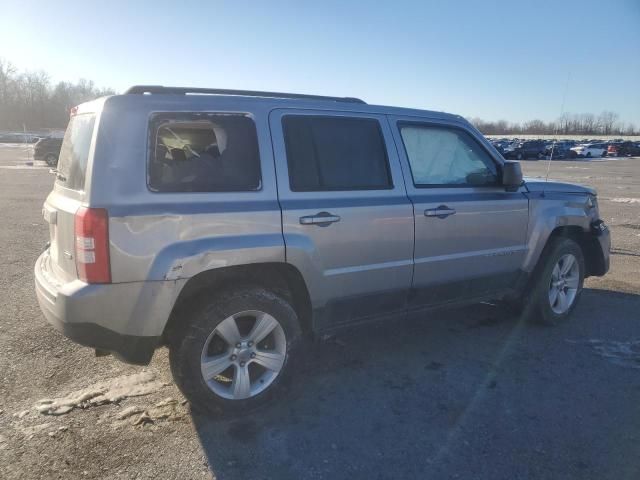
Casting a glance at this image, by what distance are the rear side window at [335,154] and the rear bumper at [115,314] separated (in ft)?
3.75

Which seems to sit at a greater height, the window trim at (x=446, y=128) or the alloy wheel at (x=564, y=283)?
the window trim at (x=446, y=128)

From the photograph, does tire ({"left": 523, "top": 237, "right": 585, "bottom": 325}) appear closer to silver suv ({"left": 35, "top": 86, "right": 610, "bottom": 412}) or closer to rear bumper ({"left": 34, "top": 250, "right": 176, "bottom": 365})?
silver suv ({"left": 35, "top": 86, "right": 610, "bottom": 412})

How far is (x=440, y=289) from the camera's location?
4.06 m

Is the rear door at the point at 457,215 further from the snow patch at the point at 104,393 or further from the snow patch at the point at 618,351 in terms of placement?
the snow patch at the point at 104,393

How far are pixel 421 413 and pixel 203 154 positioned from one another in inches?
87.5

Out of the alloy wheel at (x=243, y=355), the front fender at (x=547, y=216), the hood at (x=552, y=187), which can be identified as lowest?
the alloy wheel at (x=243, y=355)

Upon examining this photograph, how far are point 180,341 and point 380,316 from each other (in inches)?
60.8

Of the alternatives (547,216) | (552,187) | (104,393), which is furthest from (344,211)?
(552,187)

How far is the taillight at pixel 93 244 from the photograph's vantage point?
2.67m

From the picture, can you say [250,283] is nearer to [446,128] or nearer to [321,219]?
[321,219]

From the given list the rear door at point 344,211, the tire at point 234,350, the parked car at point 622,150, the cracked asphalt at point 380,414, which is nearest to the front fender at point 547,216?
the cracked asphalt at point 380,414

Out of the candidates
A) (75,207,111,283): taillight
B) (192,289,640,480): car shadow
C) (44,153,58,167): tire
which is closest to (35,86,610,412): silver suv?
(75,207,111,283): taillight

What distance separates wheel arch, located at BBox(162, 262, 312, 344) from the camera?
9.93ft

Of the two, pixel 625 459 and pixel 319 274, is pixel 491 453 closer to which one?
pixel 625 459
